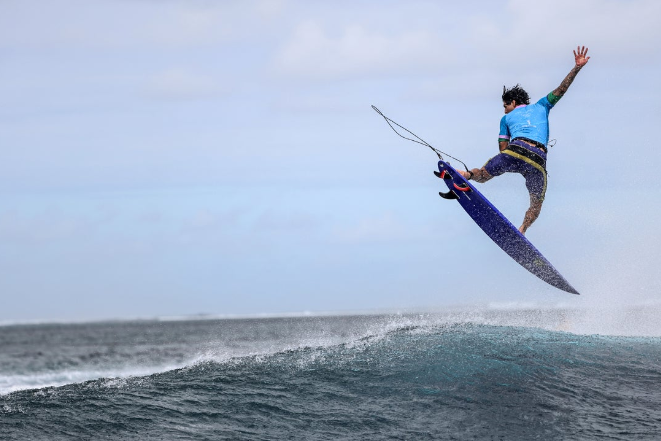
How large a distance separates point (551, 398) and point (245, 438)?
4.21 metres

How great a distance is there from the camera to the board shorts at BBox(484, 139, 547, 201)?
12102 mm

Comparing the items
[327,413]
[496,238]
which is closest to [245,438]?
[327,413]

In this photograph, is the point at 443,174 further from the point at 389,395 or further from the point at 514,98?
the point at 389,395

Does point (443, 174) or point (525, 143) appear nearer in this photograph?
point (525, 143)

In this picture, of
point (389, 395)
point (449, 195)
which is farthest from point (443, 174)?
point (389, 395)

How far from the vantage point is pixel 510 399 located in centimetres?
963

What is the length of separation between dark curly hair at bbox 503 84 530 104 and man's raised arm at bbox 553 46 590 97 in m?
0.60

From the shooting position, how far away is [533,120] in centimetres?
1216

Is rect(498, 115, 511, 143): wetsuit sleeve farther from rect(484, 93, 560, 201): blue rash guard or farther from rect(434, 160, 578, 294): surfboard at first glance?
rect(434, 160, 578, 294): surfboard

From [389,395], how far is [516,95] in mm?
5851

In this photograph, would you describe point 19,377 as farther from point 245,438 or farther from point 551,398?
point 551,398

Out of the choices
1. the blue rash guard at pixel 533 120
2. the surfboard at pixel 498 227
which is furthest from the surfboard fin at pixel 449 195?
the blue rash guard at pixel 533 120

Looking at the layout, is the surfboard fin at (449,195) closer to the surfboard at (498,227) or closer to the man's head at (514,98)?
the surfboard at (498,227)

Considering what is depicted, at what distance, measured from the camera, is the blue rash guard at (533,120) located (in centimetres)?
1212
